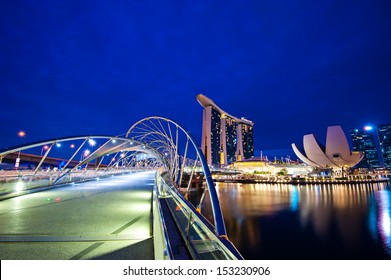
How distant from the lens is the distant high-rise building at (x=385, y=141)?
569 ft

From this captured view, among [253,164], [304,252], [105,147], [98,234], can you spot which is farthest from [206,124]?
[98,234]

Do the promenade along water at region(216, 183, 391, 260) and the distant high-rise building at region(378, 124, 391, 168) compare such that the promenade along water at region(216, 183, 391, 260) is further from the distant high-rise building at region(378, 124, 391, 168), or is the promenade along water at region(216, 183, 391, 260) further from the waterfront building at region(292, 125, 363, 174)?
the distant high-rise building at region(378, 124, 391, 168)

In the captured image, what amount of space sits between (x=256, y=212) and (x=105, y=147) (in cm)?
2795

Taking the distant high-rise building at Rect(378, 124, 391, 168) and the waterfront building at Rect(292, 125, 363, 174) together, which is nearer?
the waterfront building at Rect(292, 125, 363, 174)

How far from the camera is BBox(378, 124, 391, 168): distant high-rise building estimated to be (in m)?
174

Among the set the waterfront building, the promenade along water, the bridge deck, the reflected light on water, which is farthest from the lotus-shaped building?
the bridge deck

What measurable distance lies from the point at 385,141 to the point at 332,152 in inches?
5576

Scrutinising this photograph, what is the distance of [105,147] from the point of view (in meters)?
36.1

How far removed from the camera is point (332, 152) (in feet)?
299

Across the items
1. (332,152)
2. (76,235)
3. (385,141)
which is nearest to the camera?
(76,235)

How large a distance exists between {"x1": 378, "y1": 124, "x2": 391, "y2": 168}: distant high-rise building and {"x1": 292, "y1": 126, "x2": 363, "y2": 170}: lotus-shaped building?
116 m

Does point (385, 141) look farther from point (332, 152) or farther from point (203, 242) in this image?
point (203, 242)

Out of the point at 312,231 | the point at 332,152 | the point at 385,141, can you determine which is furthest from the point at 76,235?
the point at 385,141
